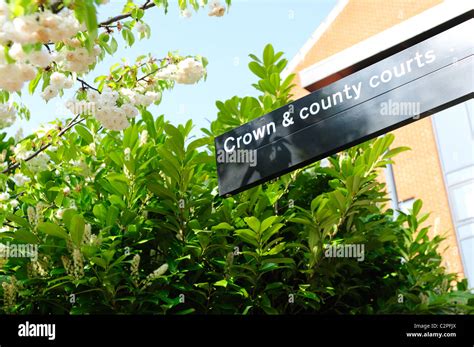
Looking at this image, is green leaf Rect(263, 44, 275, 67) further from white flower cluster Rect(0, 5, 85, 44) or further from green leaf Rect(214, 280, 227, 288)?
white flower cluster Rect(0, 5, 85, 44)

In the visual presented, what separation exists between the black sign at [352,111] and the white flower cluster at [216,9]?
133cm

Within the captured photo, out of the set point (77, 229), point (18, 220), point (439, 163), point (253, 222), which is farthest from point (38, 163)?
point (439, 163)

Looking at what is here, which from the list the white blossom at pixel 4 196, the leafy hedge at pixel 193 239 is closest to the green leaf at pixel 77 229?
the leafy hedge at pixel 193 239

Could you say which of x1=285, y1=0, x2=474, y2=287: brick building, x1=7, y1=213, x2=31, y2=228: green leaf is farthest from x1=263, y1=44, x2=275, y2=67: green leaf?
x1=285, y1=0, x2=474, y2=287: brick building

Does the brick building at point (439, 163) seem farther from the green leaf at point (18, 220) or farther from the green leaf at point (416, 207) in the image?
the green leaf at point (18, 220)

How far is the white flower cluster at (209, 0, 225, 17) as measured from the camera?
12.6ft

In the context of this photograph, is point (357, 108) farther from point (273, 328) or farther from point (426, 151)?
point (426, 151)

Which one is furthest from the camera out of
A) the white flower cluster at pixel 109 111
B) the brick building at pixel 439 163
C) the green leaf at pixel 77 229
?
the brick building at pixel 439 163

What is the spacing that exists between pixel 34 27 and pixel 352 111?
1647mm

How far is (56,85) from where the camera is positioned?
3.48m

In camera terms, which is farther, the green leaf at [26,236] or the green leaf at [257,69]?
the green leaf at [257,69]

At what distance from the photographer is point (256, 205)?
286 cm

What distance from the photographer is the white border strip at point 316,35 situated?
1606 centimetres

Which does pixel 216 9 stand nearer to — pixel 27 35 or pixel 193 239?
pixel 193 239
